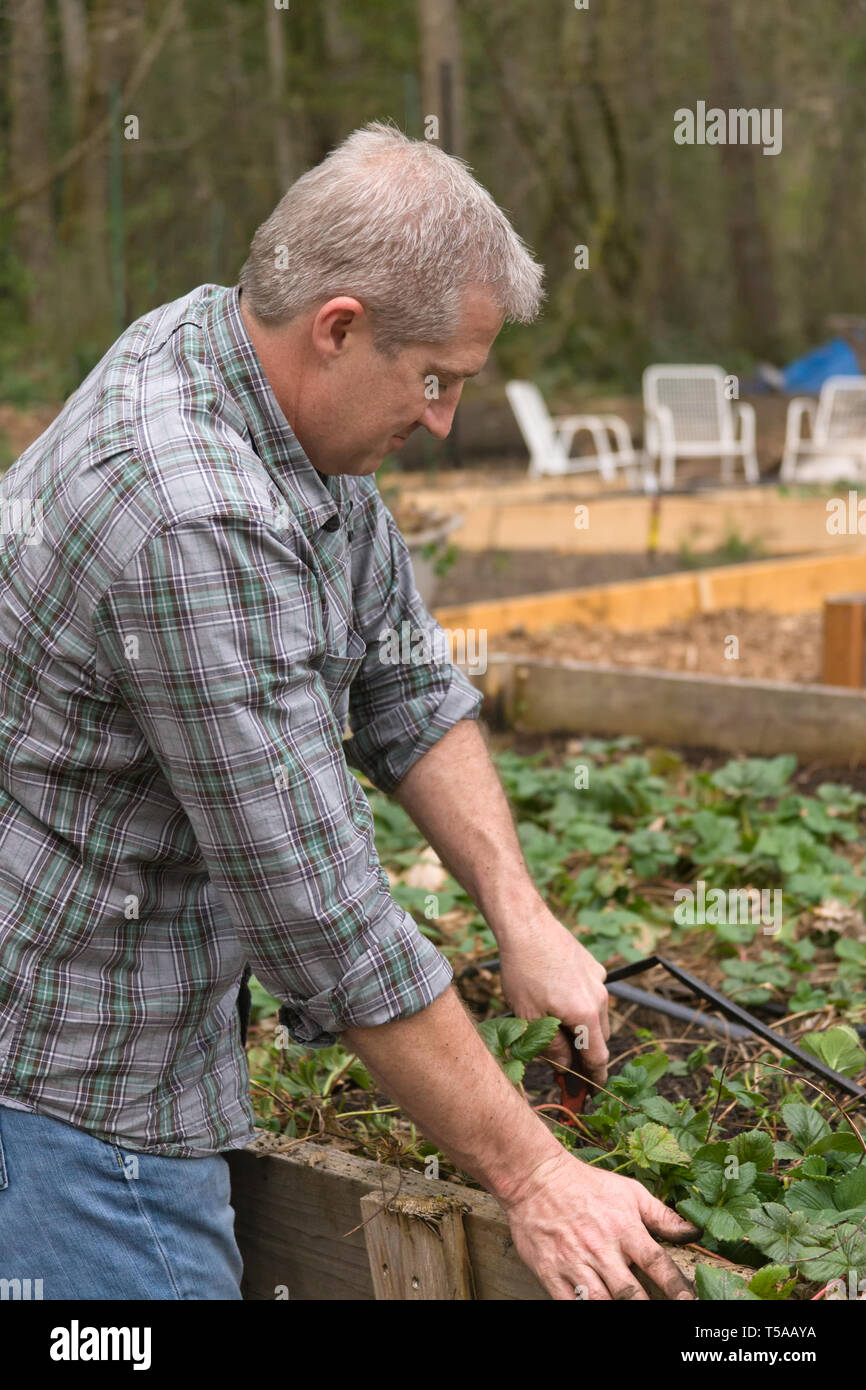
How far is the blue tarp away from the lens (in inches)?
574

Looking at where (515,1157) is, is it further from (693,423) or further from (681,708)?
(693,423)

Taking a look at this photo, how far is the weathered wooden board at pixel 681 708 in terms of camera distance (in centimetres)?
424

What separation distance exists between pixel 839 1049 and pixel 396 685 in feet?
2.76

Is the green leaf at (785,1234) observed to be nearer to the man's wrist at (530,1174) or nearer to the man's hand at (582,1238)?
the man's hand at (582,1238)

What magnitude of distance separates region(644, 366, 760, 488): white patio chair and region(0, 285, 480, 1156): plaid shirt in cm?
990

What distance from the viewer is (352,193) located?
1.55 metres

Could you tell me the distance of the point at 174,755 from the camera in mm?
1486

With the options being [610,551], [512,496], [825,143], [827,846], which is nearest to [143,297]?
[512,496]

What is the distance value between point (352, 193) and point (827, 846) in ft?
7.72

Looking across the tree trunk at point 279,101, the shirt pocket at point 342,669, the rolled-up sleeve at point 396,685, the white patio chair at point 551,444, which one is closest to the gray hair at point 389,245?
the shirt pocket at point 342,669

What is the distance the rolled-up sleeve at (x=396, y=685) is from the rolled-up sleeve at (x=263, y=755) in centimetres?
54

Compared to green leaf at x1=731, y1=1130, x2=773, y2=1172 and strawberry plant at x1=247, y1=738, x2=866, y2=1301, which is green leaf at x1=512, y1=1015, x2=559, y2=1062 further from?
green leaf at x1=731, y1=1130, x2=773, y2=1172

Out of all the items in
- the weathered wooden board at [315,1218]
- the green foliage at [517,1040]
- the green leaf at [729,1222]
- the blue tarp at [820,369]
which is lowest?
the weathered wooden board at [315,1218]
